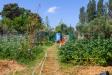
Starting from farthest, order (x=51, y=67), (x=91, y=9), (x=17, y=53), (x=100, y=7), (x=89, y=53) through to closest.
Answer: (x=91, y=9), (x=100, y=7), (x=17, y=53), (x=89, y=53), (x=51, y=67)

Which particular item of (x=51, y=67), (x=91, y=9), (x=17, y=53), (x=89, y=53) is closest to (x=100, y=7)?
(x=91, y=9)

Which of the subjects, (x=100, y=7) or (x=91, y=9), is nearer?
(x=100, y=7)

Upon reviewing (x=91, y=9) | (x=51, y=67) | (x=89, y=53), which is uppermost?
(x=91, y=9)

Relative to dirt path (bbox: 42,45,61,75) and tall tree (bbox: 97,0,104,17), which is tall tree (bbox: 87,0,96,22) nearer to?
tall tree (bbox: 97,0,104,17)

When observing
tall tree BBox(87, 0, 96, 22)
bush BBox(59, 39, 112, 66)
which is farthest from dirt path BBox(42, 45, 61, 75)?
tall tree BBox(87, 0, 96, 22)

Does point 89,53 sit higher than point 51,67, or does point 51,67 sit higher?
point 89,53

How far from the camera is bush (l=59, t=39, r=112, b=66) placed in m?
14.8

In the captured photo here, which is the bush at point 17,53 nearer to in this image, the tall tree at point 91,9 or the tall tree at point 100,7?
the tall tree at point 100,7

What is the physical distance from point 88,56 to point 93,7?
133 feet

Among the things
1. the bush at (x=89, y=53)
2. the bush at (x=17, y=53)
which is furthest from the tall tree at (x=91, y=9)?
the bush at (x=89, y=53)

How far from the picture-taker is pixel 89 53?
15086 millimetres

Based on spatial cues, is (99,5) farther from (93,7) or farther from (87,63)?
(87,63)

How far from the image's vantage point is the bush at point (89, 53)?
14.8 metres

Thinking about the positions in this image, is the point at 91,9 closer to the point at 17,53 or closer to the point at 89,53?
the point at 17,53
